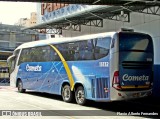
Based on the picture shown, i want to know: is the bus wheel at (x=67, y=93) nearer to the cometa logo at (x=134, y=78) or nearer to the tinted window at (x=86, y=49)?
the tinted window at (x=86, y=49)

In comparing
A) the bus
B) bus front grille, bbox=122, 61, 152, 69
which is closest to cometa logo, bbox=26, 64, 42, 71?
the bus

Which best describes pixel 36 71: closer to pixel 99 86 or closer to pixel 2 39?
pixel 99 86

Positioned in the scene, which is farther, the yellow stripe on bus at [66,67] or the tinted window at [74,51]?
the yellow stripe on bus at [66,67]

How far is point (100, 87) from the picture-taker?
14.4 metres

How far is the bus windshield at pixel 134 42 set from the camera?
548 inches

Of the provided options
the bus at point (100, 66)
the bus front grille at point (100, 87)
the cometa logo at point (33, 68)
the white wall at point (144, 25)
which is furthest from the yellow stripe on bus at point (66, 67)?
the white wall at point (144, 25)

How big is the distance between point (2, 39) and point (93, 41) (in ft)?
204

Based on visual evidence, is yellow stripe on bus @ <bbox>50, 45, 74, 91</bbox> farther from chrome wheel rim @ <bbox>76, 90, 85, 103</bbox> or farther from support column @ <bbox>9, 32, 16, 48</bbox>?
support column @ <bbox>9, 32, 16, 48</bbox>

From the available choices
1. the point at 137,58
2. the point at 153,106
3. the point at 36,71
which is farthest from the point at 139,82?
the point at 36,71

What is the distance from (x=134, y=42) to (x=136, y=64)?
92 centimetres

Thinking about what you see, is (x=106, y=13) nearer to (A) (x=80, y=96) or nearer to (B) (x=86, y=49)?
(B) (x=86, y=49)

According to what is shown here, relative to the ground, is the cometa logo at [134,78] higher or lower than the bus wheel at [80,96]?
higher

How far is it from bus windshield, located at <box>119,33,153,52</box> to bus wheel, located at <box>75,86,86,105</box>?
10.2ft

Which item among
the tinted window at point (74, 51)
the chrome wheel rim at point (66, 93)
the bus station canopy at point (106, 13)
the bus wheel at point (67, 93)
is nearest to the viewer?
the tinted window at point (74, 51)
